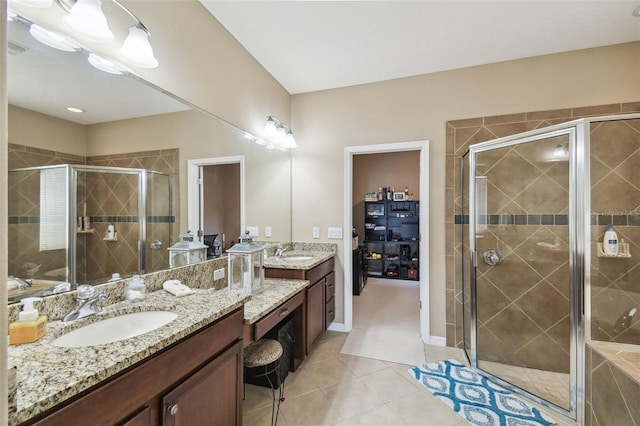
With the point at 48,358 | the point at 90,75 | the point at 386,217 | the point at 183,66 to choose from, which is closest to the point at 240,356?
the point at 48,358

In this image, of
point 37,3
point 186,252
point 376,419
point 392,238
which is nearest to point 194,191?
point 186,252

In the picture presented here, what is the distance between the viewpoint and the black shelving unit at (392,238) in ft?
17.7

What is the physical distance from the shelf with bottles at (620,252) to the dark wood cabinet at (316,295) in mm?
2213

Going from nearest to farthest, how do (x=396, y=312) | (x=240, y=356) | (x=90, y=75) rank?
(x=90, y=75)
(x=240, y=356)
(x=396, y=312)

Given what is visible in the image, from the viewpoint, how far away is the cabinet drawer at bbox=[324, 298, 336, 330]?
109 inches

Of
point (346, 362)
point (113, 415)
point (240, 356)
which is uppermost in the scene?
point (113, 415)

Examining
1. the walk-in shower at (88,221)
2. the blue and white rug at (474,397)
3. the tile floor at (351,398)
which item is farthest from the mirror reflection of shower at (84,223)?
the blue and white rug at (474,397)

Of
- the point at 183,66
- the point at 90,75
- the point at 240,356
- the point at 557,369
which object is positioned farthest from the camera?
the point at 557,369

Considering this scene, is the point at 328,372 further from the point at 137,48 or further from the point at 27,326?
the point at 137,48

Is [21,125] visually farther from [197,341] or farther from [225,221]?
[225,221]

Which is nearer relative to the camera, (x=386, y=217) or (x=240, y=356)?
(x=240, y=356)

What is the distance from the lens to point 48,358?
0.81m

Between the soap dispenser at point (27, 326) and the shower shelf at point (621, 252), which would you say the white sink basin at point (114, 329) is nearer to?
the soap dispenser at point (27, 326)

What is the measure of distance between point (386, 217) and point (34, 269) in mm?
5150
